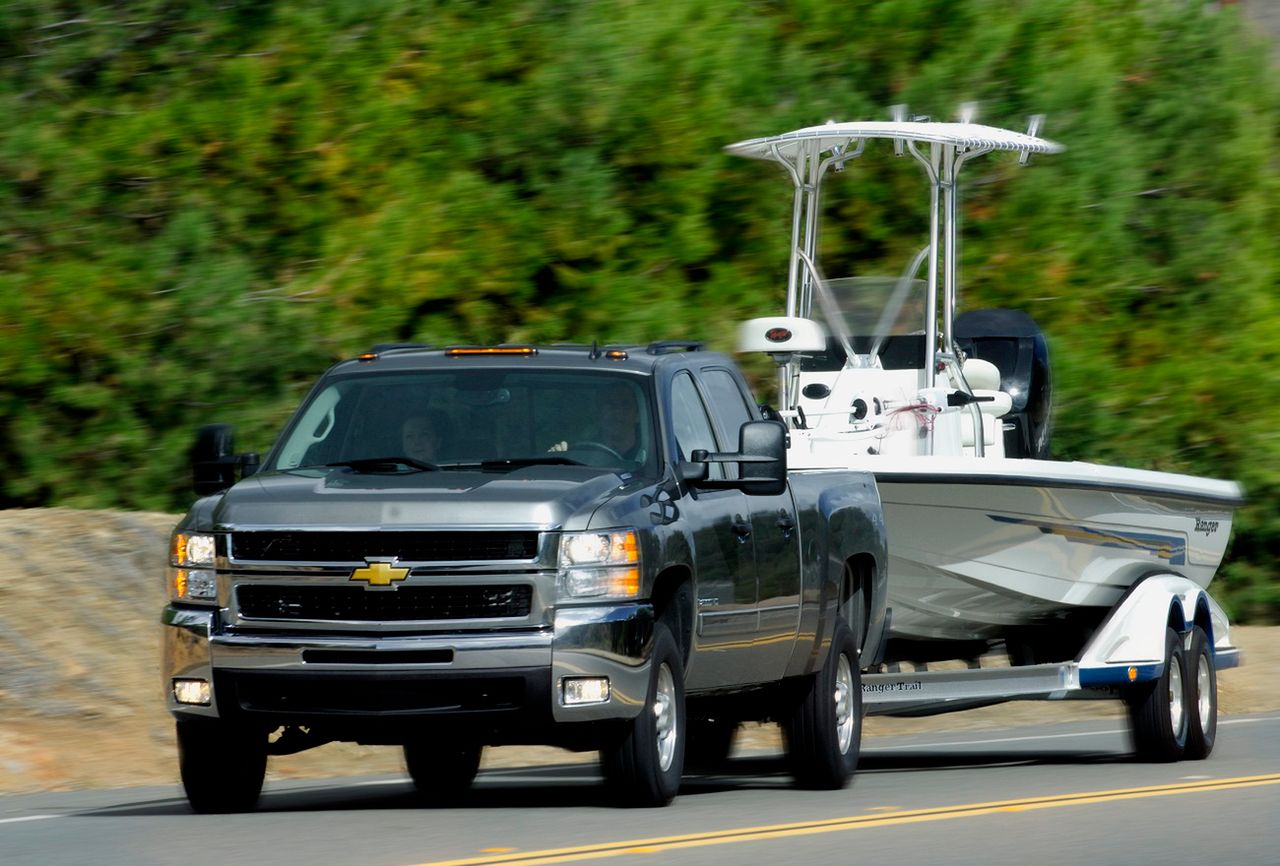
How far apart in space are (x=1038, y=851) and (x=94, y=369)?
476 inches

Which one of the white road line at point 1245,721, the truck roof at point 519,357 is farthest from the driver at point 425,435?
the white road line at point 1245,721

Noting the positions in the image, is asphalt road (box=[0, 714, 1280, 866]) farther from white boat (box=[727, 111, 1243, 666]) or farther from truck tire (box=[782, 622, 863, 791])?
white boat (box=[727, 111, 1243, 666])

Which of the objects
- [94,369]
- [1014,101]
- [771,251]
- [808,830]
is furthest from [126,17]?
[808,830]

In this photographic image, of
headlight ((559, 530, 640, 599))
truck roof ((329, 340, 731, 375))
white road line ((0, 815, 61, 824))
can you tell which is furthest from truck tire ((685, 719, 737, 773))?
headlight ((559, 530, 640, 599))

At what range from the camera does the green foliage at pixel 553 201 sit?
64.4 feet

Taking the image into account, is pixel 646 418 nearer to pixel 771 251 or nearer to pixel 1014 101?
pixel 771 251

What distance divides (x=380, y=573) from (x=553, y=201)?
13.0 meters

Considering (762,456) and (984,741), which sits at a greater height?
(762,456)

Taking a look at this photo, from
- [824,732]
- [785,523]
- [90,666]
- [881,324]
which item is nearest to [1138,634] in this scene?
[824,732]

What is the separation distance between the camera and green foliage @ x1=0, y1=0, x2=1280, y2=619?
19.6 metres

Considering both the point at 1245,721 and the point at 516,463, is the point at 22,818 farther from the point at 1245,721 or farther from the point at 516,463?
the point at 1245,721

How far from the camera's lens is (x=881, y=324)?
1526 centimetres

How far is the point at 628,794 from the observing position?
10.1 m

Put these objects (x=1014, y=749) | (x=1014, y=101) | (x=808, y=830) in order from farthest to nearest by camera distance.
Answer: (x=1014, y=101), (x=1014, y=749), (x=808, y=830)
